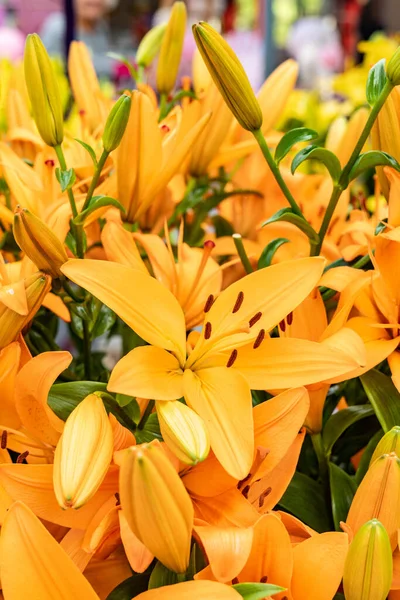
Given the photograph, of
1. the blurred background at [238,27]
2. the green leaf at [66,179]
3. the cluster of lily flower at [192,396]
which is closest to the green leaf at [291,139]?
the cluster of lily flower at [192,396]

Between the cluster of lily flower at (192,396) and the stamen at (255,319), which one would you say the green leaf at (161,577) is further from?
the stamen at (255,319)

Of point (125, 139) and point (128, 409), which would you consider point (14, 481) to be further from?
point (125, 139)

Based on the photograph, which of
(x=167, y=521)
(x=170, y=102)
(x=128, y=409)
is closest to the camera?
(x=167, y=521)

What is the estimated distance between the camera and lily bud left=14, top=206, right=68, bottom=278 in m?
0.35

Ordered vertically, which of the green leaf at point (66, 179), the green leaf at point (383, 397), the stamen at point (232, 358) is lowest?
the green leaf at point (383, 397)

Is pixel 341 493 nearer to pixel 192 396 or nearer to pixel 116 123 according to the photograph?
pixel 192 396

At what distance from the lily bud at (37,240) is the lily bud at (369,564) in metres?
0.18

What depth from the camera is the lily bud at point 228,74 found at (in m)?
0.39

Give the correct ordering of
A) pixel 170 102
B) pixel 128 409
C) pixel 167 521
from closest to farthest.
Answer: pixel 167 521, pixel 128 409, pixel 170 102

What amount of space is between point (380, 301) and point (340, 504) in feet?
0.33

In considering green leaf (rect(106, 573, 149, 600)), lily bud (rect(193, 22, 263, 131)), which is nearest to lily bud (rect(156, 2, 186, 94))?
lily bud (rect(193, 22, 263, 131))

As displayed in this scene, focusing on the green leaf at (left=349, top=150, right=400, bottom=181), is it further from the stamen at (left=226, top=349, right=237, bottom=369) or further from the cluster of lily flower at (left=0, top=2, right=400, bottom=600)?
the stamen at (left=226, top=349, right=237, bottom=369)

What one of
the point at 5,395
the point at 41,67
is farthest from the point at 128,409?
the point at 41,67

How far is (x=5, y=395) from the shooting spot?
0.35 meters
